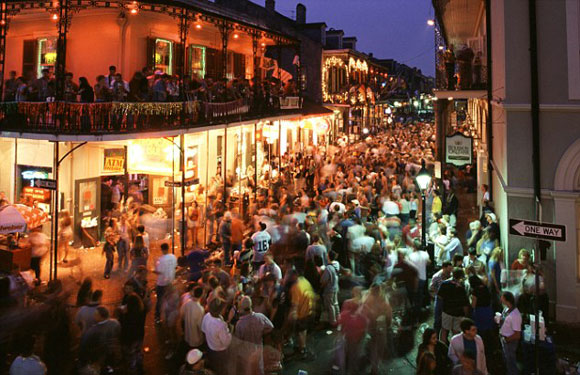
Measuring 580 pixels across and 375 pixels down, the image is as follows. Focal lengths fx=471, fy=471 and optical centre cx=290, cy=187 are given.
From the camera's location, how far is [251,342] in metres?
6.48

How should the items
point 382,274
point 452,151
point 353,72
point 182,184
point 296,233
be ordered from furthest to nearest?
point 353,72 → point 452,151 → point 182,184 → point 296,233 → point 382,274

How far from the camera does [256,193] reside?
61.9ft

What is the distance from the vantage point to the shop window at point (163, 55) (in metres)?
16.9

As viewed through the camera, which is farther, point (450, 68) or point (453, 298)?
point (450, 68)

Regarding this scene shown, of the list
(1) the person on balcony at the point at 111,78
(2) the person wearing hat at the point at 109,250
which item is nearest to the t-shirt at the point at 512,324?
(2) the person wearing hat at the point at 109,250

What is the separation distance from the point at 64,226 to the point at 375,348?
8995 millimetres

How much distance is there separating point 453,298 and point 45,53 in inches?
620

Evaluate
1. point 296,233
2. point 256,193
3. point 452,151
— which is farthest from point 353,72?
point 296,233

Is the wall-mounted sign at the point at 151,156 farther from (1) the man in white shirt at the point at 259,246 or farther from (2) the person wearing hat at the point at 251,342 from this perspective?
(2) the person wearing hat at the point at 251,342

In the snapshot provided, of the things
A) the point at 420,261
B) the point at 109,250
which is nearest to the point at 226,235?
the point at 109,250

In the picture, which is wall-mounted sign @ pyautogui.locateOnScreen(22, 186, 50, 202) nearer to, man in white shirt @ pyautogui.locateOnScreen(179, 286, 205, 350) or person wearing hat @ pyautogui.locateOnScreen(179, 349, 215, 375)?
man in white shirt @ pyautogui.locateOnScreen(179, 286, 205, 350)

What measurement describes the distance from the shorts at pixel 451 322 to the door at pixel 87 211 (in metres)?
10.9

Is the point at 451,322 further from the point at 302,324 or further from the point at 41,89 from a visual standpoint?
the point at 41,89

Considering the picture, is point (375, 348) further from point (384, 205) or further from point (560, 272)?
point (384, 205)
